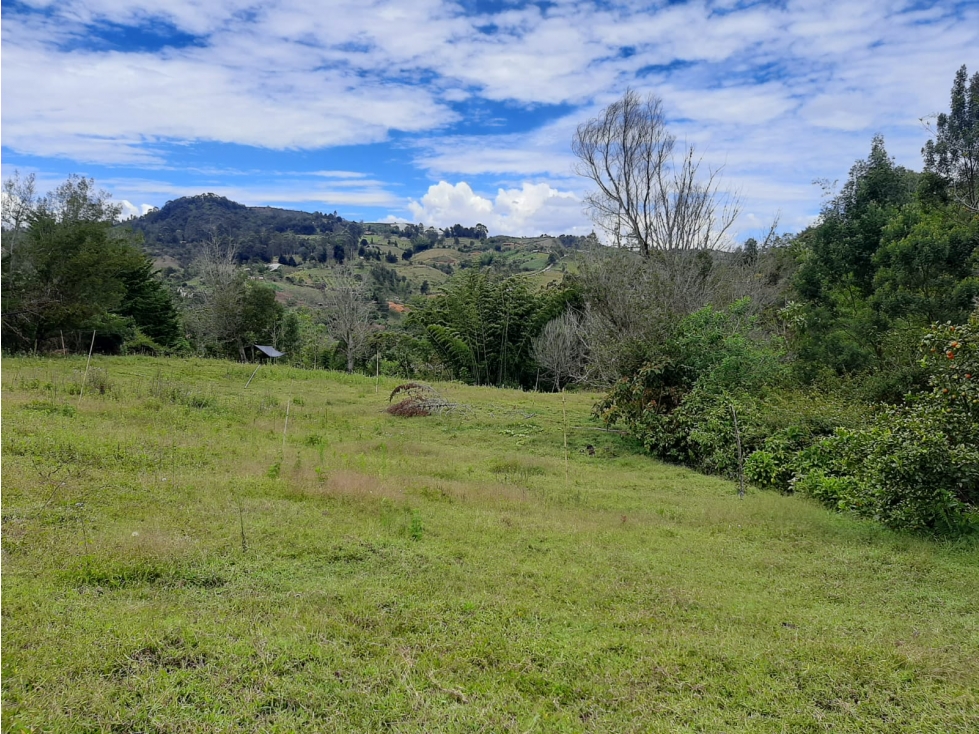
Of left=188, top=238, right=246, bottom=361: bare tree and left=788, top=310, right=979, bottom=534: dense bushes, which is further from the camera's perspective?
left=188, top=238, right=246, bottom=361: bare tree

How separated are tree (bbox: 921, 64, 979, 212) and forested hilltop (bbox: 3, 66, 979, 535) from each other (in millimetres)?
54

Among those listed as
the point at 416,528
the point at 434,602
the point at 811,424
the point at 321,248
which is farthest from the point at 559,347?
the point at 321,248

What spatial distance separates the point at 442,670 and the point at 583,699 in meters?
0.92

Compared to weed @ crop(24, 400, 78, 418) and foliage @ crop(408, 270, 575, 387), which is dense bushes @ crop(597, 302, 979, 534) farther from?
foliage @ crop(408, 270, 575, 387)

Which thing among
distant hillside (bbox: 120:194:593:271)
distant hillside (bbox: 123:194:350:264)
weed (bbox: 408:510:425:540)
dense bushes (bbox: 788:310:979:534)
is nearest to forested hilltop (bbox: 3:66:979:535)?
dense bushes (bbox: 788:310:979:534)

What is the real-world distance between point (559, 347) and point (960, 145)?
16112mm

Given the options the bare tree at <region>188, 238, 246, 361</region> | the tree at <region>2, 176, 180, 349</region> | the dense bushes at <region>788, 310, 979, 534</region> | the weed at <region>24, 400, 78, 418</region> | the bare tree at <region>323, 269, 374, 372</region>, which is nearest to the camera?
the dense bushes at <region>788, 310, 979, 534</region>

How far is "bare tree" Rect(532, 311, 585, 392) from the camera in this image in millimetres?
26281

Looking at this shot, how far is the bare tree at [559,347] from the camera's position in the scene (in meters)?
26.3

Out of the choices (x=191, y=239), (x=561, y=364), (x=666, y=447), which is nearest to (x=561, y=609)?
(x=666, y=447)

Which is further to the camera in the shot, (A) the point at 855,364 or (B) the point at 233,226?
(B) the point at 233,226

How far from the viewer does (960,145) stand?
63.7ft

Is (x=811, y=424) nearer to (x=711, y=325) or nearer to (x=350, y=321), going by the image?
(x=711, y=325)

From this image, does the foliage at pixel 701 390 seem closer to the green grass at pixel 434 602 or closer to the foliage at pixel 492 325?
the green grass at pixel 434 602
